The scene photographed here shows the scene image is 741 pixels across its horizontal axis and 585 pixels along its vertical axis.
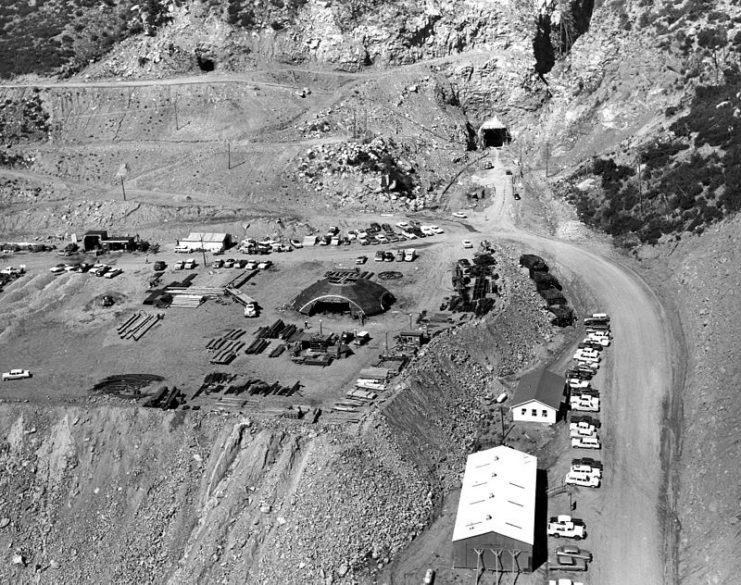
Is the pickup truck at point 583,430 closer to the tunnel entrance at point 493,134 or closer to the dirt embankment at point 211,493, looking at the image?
the dirt embankment at point 211,493

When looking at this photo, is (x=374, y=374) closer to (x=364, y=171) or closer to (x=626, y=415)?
(x=626, y=415)

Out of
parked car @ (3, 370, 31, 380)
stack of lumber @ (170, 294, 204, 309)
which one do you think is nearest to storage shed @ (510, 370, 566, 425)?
stack of lumber @ (170, 294, 204, 309)

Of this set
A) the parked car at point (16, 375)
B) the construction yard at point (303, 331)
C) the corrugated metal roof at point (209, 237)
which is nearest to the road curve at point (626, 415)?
the construction yard at point (303, 331)

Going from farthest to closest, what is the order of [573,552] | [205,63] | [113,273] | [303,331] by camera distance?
[205,63], [113,273], [303,331], [573,552]

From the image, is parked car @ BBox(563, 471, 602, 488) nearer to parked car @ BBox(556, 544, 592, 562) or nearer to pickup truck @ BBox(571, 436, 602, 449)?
pickup truck @ BBox(571, 436, 602, 449)

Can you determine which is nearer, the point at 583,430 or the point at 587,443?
the point at 587,443

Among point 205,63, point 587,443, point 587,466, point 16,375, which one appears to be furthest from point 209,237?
point 587,466

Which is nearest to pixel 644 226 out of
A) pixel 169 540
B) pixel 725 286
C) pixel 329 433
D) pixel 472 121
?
pixel 725 286
